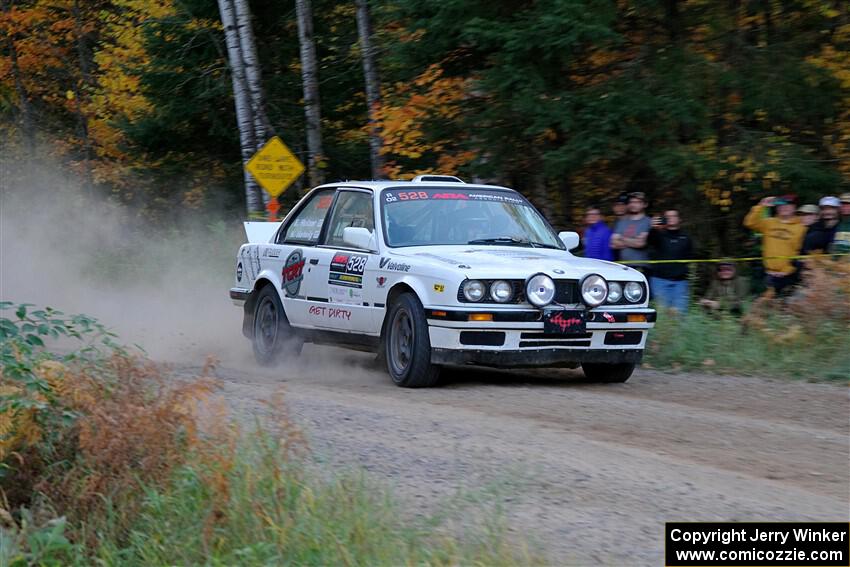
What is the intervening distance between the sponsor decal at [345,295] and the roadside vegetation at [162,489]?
359cm

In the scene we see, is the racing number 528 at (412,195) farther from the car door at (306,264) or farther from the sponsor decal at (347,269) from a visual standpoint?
the car door at (306,264)

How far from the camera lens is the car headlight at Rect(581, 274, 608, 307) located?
920 cm

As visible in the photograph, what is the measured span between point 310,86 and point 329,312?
37.0ft

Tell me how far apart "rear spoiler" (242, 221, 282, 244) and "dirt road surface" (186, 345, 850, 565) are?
2.17m

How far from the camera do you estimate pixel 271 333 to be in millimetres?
11469

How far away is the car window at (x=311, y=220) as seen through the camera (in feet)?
36.4

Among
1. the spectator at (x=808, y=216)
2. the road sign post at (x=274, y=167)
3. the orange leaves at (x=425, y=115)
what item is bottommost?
the spectator at (x=808, y=216)

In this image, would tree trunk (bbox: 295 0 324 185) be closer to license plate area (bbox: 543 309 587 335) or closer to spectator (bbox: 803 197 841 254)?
spectator (bbox: 803 197 841 254)

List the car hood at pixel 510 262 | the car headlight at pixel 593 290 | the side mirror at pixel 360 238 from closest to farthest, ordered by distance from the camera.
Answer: the car hood at pixel 510 262 < the car headlight at pixel 593 290 < the side mirror at pixel 360 238

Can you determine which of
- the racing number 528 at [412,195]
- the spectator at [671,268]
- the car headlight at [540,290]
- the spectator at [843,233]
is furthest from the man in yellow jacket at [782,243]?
the car headlight at [540,290]

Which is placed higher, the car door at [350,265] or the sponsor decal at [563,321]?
the car door at [350,265]

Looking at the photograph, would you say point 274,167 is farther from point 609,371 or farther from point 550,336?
point 550,336

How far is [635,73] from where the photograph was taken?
16562mm

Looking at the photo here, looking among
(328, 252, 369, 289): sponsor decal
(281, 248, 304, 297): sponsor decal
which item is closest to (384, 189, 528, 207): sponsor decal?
(328, 252, 369, 289): sponsor decal
